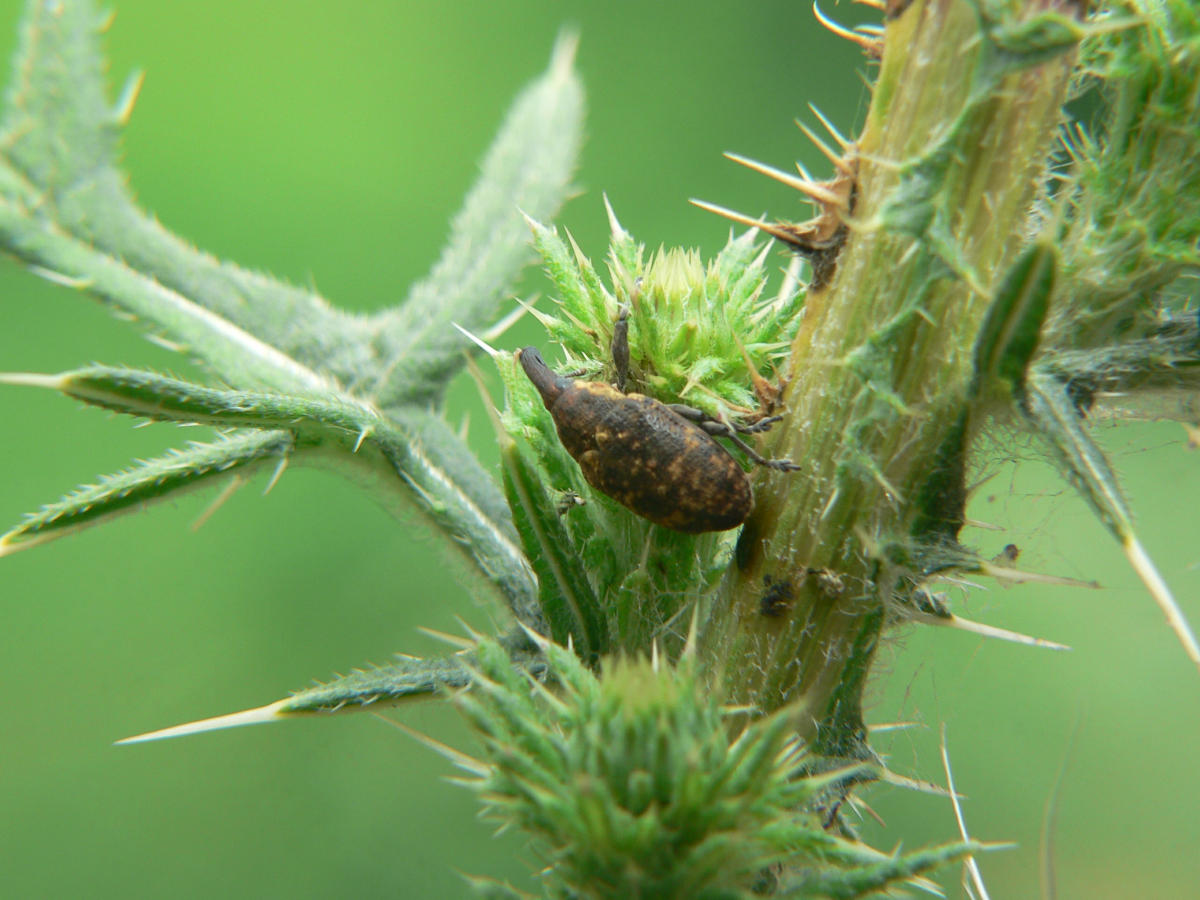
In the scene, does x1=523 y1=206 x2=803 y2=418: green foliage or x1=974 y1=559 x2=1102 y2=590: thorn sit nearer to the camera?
x1=974 y1=559 x2=1102 y2=590: thorn

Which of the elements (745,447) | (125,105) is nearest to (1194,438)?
(745,447)

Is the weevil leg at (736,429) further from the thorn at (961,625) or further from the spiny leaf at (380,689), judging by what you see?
the spiny leaf at (380,689)

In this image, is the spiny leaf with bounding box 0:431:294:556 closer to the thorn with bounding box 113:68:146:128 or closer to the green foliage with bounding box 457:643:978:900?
the green foliage with bounding box 457:643:978:900

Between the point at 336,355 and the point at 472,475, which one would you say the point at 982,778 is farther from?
the point at 336,355

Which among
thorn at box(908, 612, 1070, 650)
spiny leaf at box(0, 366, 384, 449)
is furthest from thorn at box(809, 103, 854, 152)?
spiny leaf at box(0, 366, 384, 449)

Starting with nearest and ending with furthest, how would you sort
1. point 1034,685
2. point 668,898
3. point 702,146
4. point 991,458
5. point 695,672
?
point 668,898, point 695,672, point 991,458, point 1034,685, point 702,146

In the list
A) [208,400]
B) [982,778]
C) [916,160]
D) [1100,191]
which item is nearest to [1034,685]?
[982,778]
